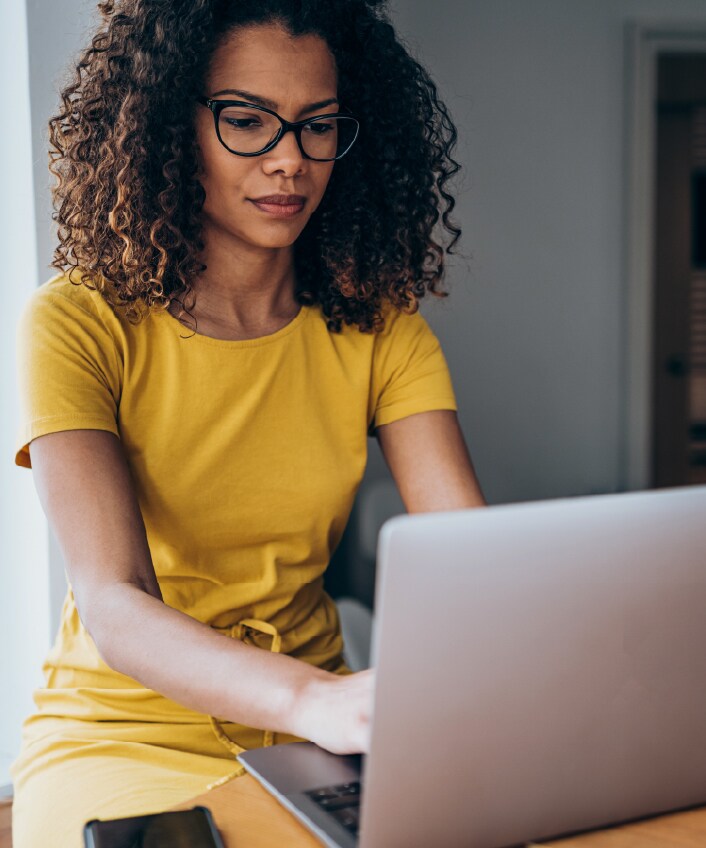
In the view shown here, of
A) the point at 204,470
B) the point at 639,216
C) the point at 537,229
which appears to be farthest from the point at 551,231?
the point at 204,470

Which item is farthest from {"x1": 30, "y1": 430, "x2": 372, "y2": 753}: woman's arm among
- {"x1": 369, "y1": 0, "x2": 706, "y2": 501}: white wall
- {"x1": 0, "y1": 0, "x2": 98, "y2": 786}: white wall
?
{"x1": 369, "y1": 0, "x2": 706, "y2": 501}: white wall

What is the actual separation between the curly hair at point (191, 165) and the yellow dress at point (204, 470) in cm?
6

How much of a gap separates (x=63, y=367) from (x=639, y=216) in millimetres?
2645

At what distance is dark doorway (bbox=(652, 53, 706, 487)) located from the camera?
187 inches

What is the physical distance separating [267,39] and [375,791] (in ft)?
3.22

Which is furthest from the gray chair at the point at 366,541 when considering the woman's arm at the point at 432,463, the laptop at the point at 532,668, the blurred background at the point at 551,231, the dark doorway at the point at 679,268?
the dark doorway at the point at 679,268

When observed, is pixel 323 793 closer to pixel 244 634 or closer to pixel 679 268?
pixel 244 634

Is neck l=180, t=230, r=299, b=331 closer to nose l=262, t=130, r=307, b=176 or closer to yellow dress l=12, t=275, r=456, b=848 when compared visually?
yellow dress l=12, t=275, r=456, b=848

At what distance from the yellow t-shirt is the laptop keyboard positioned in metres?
0.45

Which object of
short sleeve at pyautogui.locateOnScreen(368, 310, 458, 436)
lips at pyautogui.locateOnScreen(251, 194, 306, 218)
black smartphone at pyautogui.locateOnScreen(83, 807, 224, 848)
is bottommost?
black smartphone at pyautogui.locateOnScreen(83, 807, 224, 848)

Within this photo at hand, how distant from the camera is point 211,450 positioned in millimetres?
1330

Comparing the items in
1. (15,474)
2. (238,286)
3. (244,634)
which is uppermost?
(238,286)

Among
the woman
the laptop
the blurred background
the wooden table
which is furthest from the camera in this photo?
the blurred background

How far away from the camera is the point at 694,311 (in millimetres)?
4965
